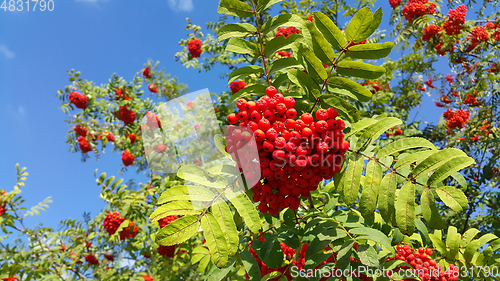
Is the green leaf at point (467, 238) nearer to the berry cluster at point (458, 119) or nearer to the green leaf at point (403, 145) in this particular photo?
the green leaf at point (403, 145)

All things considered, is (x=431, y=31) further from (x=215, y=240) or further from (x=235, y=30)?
(x=215, y=240)

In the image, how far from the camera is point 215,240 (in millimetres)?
1351

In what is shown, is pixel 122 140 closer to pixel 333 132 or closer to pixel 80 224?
pixel 80 224

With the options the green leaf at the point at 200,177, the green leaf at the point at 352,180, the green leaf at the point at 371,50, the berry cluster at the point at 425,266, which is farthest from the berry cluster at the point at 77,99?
the berry cluster at the point at 425,266

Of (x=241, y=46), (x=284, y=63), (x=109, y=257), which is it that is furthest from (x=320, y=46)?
(x=109, y=257)

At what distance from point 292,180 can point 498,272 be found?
72.4 inches

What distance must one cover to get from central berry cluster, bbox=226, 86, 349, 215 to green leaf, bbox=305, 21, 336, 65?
1.12 ft

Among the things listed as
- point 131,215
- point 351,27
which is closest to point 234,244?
point 351,27

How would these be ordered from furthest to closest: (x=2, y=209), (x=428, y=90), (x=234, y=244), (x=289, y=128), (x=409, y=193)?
(x=428, y=90) → (x=2, y=209) → (x=289, y=128) → (x=409, y=193) → (x=234, y=244)

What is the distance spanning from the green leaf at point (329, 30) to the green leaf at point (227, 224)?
3.84 ft

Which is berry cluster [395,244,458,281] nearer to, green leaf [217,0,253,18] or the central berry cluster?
the central berry cluster

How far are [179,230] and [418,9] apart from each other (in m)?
6.64

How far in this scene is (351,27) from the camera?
1521mm

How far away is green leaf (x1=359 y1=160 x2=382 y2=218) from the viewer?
4.86ft
